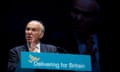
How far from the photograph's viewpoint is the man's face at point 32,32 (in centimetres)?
383

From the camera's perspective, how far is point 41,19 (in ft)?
12.8

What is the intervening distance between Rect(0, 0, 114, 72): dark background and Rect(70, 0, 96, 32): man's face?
0.09m

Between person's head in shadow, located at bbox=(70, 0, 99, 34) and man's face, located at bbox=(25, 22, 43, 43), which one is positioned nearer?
man's face, located at bbox=(25, 22, 43, 43)

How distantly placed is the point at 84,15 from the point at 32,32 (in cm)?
57

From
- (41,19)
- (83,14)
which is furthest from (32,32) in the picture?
(83,14)

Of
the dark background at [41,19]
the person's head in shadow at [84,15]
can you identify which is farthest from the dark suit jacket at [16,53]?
the person's head in shadow at [84,15]

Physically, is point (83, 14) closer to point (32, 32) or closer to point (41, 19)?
point (41, 19)

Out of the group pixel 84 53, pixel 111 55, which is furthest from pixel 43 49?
pixel 111 55

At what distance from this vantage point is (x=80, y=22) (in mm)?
4008

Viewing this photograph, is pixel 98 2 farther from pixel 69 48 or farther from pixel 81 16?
pixel 69 48

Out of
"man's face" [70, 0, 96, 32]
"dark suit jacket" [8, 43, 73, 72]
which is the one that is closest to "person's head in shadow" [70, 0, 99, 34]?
"man's face" [70, 0, 96, 32]

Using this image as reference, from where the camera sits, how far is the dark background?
3789 mm

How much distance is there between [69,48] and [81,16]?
37 cm

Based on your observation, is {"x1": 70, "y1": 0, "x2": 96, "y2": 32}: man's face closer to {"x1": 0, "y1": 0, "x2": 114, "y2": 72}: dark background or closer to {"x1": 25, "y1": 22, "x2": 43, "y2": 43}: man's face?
{"x1": 0, "y1": 0, "x2": 114, "y2": 72}: dark background
